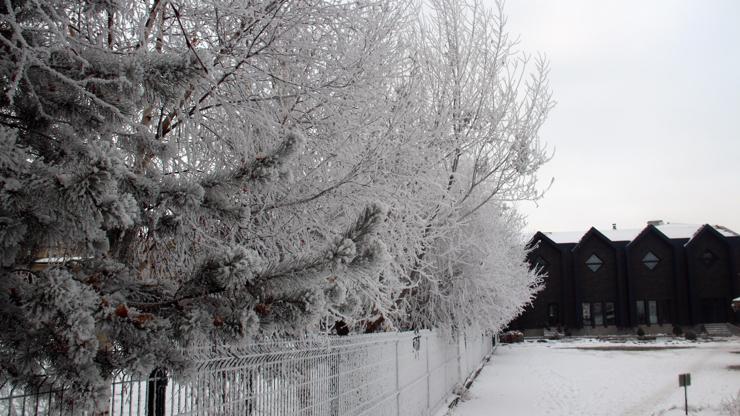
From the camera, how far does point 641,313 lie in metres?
46.2

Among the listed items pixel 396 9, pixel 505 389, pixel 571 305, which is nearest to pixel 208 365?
pixel 396 9

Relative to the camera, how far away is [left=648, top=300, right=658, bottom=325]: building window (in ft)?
151

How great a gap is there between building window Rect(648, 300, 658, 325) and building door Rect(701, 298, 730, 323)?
115 inches

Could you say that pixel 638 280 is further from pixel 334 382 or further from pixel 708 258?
pixel 334 382

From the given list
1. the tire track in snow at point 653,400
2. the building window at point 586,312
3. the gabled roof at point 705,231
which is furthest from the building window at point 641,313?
the tire track in snow at point 653,400

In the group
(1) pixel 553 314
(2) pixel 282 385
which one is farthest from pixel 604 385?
(1) pixel 553 314

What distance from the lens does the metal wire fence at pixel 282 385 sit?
2.98m

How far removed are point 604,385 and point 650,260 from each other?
32.1m

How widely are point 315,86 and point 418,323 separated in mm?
10069

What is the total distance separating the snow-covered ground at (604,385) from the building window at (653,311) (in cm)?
1648

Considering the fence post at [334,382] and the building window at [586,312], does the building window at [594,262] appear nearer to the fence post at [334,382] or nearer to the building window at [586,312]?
the building window at [586,312]

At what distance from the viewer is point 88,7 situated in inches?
139

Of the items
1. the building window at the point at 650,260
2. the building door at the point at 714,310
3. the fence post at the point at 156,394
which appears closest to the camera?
the fence post at the point at 156,394

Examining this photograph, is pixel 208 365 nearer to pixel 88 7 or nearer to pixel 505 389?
pixel 88 7
